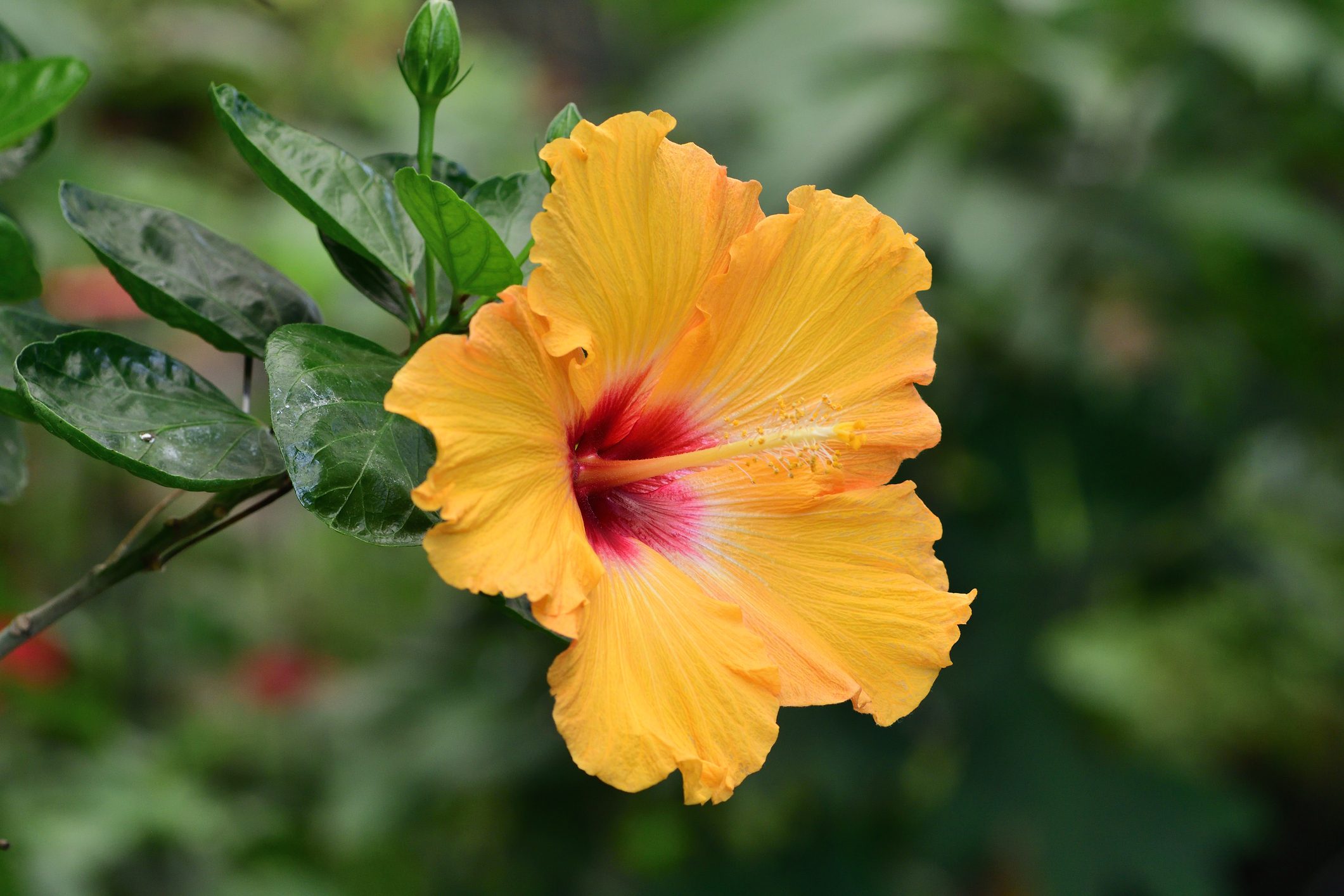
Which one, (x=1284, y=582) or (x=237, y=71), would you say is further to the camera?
(x=237, y=71)

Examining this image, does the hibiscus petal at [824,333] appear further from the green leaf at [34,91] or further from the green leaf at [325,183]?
the green leaf at [34,91]

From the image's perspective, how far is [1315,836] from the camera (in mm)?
3129

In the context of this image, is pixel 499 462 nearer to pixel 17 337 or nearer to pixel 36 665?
pixel 17 337

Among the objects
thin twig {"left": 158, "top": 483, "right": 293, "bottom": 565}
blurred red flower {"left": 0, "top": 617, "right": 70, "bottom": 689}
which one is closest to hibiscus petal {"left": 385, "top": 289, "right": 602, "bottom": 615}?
thin twig {"left": 158, "top": 483, "right": 293, "bottom": 565}

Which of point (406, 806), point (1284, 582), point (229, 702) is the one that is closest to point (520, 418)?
point (406, 806)

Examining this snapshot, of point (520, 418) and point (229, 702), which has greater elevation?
point (520, 418)

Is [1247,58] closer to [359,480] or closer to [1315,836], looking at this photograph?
[359,480]

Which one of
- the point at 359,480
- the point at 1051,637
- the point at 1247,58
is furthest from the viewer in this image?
the point at 1051,637

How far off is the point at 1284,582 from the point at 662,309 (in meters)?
2.13

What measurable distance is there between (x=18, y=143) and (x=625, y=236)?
1.49 feet

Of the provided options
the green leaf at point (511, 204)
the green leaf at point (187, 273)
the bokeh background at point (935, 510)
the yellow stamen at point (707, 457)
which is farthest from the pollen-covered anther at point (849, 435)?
the bokeh background at point (935, 510)

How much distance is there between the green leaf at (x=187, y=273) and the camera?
25.2 inches

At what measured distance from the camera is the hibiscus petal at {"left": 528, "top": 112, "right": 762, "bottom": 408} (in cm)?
58

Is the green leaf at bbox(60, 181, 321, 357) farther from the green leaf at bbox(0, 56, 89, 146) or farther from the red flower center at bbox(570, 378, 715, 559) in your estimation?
the red flower center at bbox(570, 378, 715, 559)
